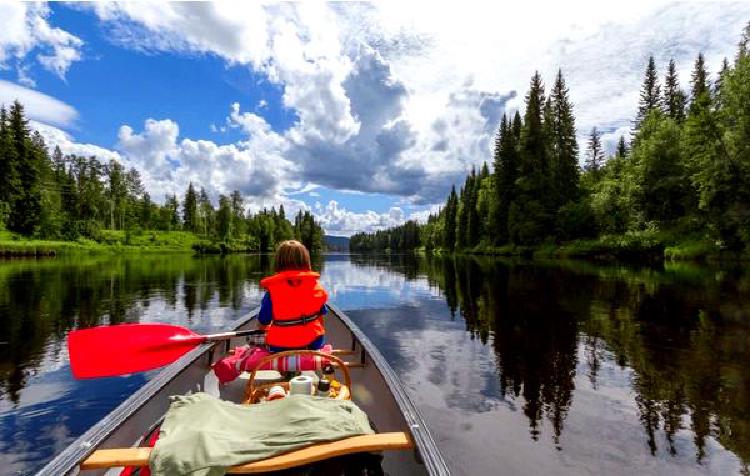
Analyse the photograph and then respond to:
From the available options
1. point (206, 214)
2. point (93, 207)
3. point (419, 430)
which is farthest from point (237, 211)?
point (419, 430)

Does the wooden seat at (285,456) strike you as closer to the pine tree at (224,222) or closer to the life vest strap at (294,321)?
the life vest strap at (294,321)

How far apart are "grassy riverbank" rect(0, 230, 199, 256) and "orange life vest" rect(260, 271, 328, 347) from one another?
68.3 m

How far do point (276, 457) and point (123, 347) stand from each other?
353 cm

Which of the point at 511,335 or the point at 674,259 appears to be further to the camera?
the point at 674,259

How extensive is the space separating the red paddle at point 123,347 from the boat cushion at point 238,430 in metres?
2.22

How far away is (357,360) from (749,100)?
4139 cm

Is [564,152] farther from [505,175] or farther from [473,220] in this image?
[473,220]

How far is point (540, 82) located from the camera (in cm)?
6397

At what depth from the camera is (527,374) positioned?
9742 mm

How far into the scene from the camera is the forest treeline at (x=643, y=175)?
120 ft

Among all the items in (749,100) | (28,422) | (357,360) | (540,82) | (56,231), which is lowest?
(28,422)

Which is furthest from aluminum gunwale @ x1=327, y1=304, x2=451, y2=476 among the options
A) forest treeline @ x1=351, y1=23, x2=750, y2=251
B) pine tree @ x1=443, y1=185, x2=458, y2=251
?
pine tree @ x1=443, y1=185, x2=458, y2=251

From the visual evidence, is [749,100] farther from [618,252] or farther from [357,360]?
[357,360]

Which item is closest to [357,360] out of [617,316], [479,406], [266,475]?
[479,406]
